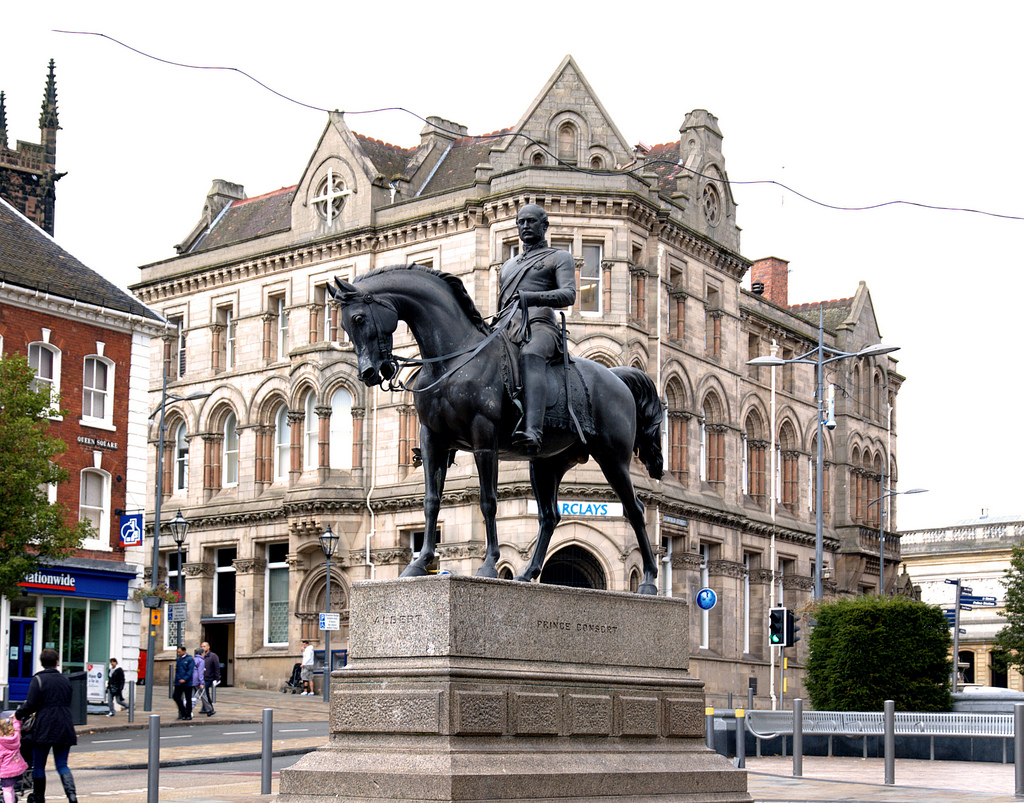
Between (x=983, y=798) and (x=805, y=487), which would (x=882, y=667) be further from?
(x=805, y=487)

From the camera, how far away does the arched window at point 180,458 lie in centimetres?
5809

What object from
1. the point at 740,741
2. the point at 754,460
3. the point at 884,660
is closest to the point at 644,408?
the point at 740,741

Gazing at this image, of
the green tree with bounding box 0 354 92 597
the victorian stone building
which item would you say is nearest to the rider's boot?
the green tree with bounding box 0 354 92 597

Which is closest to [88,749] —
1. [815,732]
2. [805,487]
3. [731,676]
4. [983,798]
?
[815,732]

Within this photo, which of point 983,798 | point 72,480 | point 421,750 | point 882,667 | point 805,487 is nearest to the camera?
point 421,750

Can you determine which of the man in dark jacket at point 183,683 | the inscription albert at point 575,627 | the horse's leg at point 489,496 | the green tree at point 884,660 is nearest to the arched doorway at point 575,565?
the man in dark jacket at point 183,683

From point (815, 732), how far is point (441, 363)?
15.1m

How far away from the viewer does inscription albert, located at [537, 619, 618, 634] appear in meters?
13.6

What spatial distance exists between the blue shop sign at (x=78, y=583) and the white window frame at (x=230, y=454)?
14042 mm

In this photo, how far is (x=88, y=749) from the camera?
27.3 meters

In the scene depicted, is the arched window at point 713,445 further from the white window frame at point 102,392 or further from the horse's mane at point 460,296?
the horse's mane at point 460,296

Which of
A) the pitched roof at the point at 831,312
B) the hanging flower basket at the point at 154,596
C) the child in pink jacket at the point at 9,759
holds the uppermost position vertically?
the pitched roof at the point at 831,312

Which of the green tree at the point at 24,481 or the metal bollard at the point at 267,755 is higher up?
the green tree at the point at 24,481

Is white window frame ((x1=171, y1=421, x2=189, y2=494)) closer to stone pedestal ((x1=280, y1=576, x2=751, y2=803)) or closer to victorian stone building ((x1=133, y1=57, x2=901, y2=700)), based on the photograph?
victorian stone building ((x1=133, y1=57, x2=901, y2=700))
